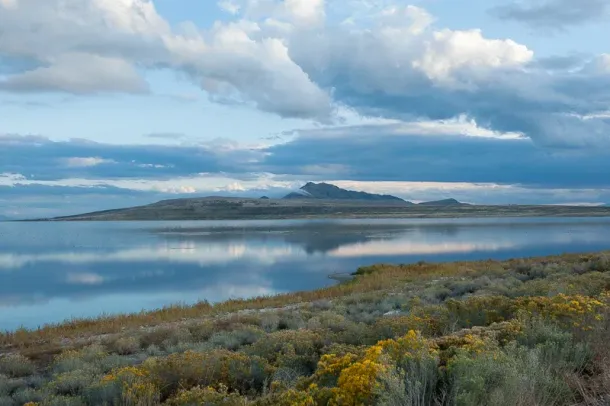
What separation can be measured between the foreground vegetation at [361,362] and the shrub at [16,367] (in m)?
0.03

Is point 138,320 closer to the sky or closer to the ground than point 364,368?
closer to the ground

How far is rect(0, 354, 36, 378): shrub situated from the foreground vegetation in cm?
3

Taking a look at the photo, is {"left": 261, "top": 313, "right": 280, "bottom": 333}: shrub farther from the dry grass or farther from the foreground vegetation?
the dry grass

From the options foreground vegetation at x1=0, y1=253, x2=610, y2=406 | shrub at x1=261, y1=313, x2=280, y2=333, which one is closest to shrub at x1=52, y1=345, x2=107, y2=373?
foreground vegetation at x1=0, y1=253, x2=610, y2=406

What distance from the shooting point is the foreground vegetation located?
15.1 ft

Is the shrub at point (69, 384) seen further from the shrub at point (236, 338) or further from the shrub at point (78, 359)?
the shrub at point (236, 338)

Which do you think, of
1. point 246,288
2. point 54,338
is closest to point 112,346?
point 54,338

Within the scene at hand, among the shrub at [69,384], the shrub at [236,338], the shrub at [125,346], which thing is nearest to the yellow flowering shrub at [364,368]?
the shrub at [69,384]

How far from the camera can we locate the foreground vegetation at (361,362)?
4.60m

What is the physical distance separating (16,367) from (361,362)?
6.80 meters

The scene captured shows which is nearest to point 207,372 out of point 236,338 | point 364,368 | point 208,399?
point 208,399

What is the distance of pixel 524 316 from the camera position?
7.24m

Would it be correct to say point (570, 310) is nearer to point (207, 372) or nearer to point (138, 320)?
point (207, 372)

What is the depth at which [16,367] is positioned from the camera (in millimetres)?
9250
